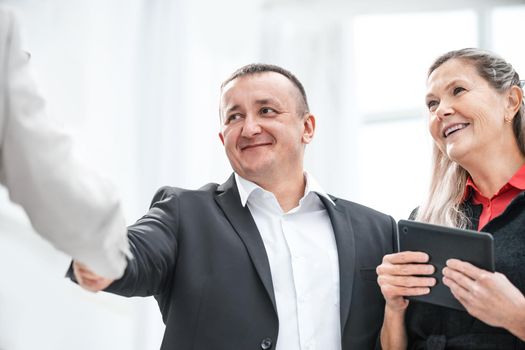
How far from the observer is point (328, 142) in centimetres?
386

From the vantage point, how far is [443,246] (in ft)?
5.08

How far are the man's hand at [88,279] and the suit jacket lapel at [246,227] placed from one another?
0.46 metres

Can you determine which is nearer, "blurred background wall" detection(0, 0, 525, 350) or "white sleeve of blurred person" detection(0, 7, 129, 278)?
"white sleeve of blurred person" detection(0, 7, 129, 278)

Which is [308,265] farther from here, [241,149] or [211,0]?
[211,0]

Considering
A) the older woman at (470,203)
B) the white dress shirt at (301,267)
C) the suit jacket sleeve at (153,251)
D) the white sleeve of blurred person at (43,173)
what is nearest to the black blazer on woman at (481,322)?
the older woman at (470,203)

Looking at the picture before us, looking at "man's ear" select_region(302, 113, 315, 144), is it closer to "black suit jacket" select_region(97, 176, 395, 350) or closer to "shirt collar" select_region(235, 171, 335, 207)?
"shirt collar" select_region(235, 171, 335, 207)

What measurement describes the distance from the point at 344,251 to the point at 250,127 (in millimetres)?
444

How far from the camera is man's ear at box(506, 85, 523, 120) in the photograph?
1893 millimetres

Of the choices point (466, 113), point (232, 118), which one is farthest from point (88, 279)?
point (466, 113)

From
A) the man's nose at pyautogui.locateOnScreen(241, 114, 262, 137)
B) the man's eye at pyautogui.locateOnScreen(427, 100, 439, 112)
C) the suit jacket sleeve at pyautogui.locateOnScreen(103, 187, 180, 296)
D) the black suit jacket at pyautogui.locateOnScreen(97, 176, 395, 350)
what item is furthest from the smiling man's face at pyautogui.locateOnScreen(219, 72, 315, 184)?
the man's eye at pyautogui.locateOnScreen(427, 100, 439, 112)

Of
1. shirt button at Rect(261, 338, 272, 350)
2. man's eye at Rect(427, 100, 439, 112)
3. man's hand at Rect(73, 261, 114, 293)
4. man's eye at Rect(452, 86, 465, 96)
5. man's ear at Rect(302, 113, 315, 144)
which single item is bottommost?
shirt button at Rect(261, 338, 272, 350)

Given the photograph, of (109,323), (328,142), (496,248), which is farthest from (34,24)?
(496,248)

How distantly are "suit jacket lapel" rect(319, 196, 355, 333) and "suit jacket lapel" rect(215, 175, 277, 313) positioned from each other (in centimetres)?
20

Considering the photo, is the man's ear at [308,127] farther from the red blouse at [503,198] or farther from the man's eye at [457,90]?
the red blouse at [503,198]
